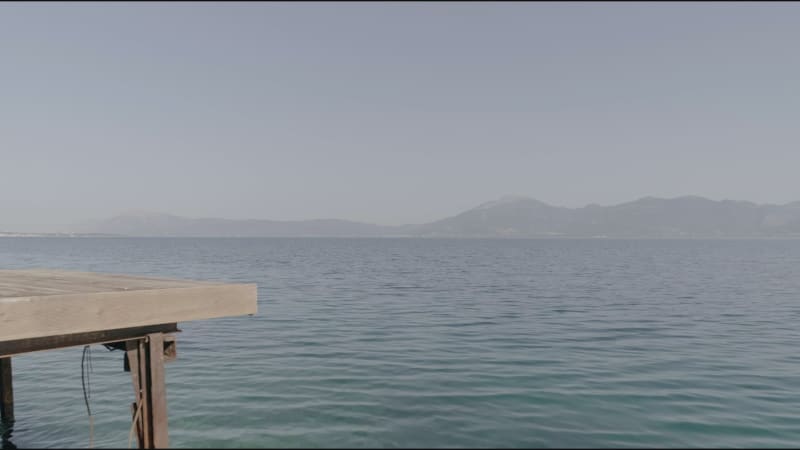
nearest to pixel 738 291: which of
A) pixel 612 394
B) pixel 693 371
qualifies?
pixel 693 371

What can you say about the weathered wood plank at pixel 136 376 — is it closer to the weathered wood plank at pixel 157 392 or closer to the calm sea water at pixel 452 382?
the weathered wood plank at pixel 157 392

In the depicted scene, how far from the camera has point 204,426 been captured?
8.66 metres

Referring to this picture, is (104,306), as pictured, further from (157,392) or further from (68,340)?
(157,392)

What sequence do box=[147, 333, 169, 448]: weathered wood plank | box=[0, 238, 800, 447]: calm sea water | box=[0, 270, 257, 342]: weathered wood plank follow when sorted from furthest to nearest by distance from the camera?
box=[0, 238, 800, 447]: calm sea water → box=[147, 333, 169, 448]: weathered wood plank → box=[0, 270, 257, 342]: weathered wood plank

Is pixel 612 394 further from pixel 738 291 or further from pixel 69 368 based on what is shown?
pixel 738 291

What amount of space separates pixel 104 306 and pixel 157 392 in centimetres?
149

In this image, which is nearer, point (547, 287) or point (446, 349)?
point (446, 349)

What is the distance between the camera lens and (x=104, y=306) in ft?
20.7

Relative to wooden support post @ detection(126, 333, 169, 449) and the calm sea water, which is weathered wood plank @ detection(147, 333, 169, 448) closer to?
wooden support post @ detection(126, 333, 169, 449)

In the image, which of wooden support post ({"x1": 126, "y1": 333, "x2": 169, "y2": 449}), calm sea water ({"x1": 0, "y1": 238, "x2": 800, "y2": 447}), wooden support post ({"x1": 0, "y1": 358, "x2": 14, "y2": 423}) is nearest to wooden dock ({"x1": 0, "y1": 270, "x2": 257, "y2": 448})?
wooden support post ({"x1": 126, "y1": 333, "x2": 169, "y2": 449})

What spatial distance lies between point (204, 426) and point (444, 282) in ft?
Answer: 98.7

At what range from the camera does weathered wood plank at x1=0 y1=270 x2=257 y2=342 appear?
576 centimetres

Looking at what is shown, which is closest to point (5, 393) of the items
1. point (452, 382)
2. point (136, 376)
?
point (136, 376)

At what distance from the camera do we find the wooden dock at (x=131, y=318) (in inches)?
232
